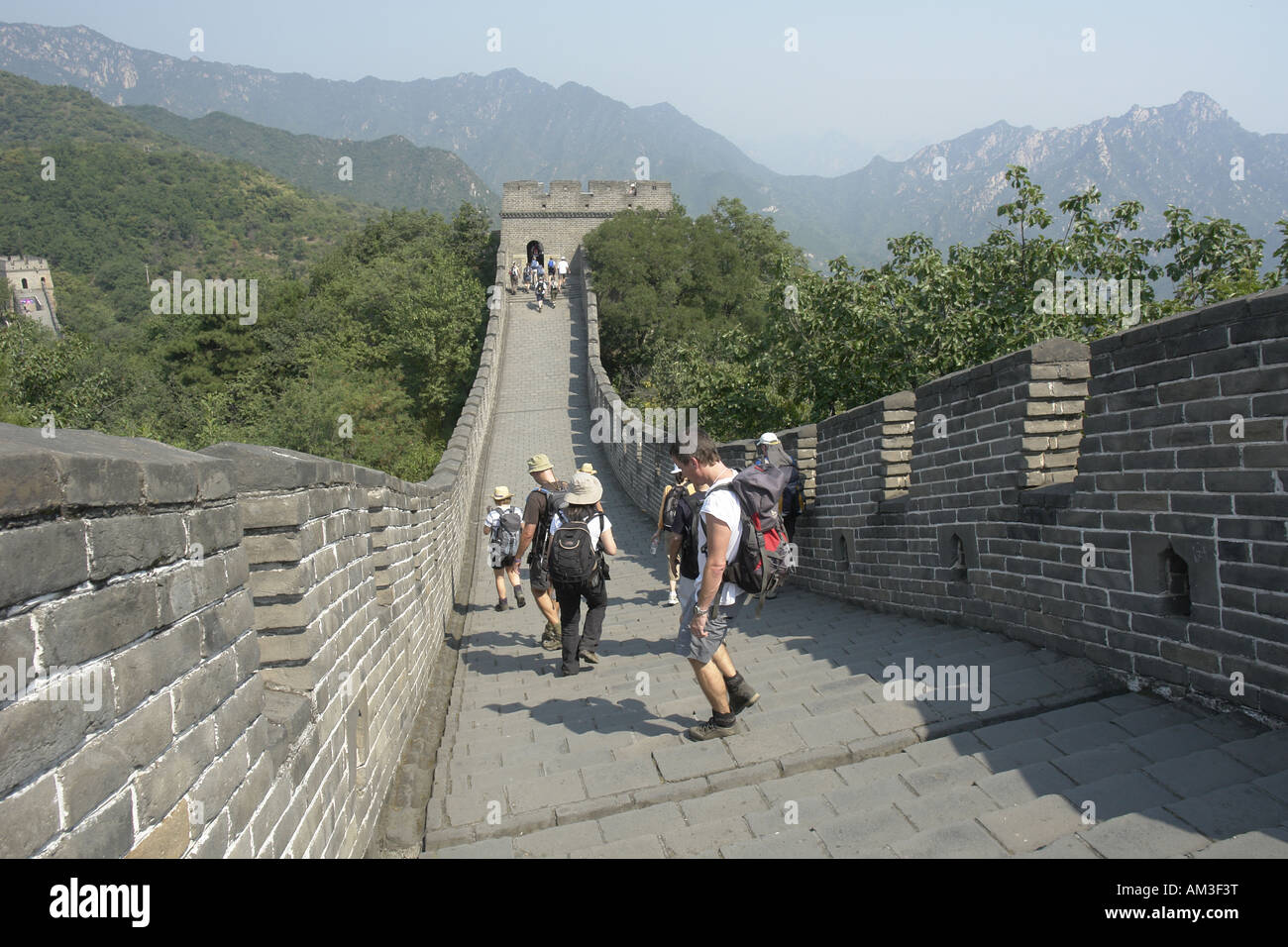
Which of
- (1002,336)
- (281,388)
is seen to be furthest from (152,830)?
(281,388)

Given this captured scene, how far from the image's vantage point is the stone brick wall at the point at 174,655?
4.40 feet

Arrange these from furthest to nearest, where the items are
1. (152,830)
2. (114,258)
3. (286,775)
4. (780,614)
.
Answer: (114,258), (780,614), (286,775), (152,830)

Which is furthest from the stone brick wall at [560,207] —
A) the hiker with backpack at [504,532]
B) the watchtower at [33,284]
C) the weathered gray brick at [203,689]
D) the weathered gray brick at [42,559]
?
the watchtower at [33,284]

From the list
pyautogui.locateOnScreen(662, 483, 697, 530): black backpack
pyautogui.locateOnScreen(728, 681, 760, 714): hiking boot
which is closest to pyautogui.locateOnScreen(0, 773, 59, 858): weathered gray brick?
pyautogui.locateOnScreen(728, 681, 760, 714): hiking boot

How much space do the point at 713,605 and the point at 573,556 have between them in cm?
194

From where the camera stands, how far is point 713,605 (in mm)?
4359

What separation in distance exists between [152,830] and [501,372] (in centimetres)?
2607

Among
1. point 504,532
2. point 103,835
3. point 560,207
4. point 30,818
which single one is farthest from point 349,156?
point 30,818

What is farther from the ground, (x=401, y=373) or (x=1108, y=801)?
(x=401, y=373)

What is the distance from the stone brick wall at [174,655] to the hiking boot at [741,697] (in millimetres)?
1871

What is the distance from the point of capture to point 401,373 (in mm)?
31297
